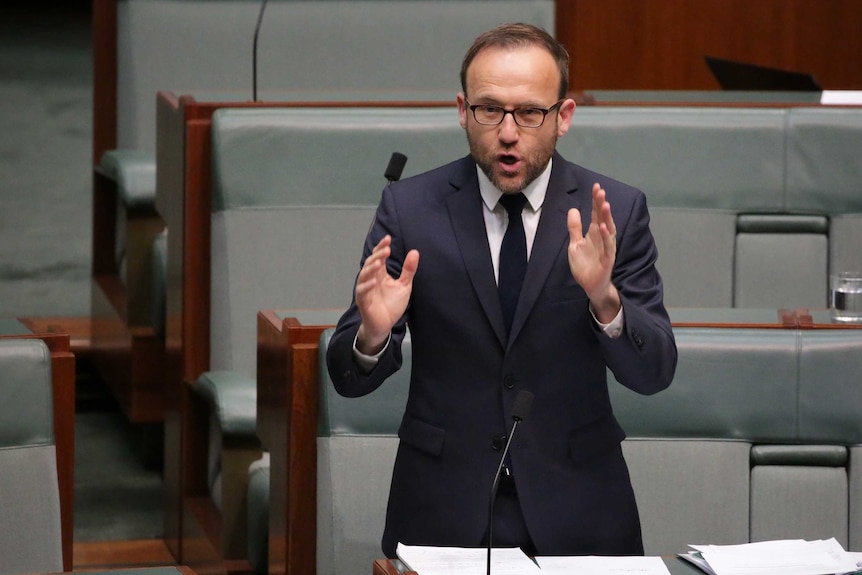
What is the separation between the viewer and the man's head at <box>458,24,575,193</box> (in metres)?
0.81

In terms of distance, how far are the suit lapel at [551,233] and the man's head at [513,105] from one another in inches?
1.0

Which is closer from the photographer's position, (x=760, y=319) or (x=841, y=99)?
(x=760, y=319)

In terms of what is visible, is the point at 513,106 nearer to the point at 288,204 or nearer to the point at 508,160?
the point at 508,160

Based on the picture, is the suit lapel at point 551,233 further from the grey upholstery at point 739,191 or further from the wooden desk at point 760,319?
the grey upholstery at point 739,191

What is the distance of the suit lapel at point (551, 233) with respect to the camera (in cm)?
82

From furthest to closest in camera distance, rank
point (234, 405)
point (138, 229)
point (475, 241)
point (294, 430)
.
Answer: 1. point (138, 229)
2. point (234, 405)
3. point (294, 430)
4. point (475, 241)

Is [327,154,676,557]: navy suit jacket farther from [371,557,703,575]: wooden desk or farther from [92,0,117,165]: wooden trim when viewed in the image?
[92,0,117,165]: wooden trim

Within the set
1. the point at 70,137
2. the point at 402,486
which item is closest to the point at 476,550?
the point at 402,486

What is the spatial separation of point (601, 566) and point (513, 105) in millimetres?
248

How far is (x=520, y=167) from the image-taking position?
0.81 m

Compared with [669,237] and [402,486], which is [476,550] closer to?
[402,486]

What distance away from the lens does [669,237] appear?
1406 mm

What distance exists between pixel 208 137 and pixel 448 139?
224 mm

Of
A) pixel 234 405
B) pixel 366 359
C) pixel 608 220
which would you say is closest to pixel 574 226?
pixel 608 220
